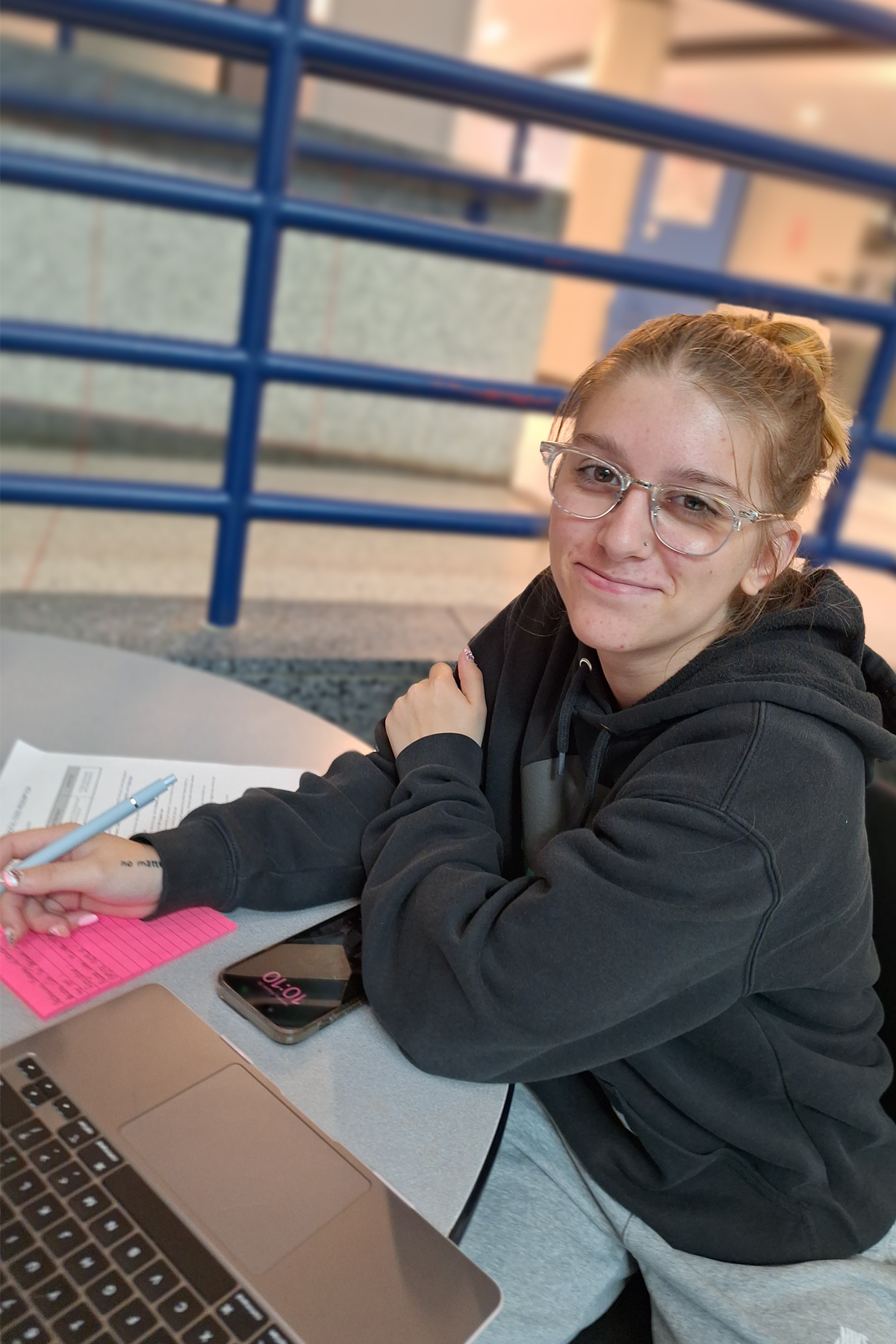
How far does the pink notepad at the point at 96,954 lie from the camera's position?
26.5 inches

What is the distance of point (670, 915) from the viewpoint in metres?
0.69

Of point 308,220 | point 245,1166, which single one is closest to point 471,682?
point 245,1166

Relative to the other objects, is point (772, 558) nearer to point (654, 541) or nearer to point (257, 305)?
point (654, 541)

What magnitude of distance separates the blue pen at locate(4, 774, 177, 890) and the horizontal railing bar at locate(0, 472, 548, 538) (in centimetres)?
108

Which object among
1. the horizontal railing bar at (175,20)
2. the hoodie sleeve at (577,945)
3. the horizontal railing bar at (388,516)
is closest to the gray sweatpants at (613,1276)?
the hoodie sleeve at (577,945)

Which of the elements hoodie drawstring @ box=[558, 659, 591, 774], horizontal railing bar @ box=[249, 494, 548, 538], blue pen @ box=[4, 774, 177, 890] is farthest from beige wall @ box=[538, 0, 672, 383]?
blue pen @ box=[4, 774, 177, 890]

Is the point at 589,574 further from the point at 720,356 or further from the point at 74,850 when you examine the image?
the point at 74,850

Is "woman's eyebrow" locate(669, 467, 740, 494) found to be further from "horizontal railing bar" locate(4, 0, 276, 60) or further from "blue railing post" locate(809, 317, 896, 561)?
"blue railing post" locate(809, 317, 896, 561)

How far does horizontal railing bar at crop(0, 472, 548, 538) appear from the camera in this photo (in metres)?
1.76

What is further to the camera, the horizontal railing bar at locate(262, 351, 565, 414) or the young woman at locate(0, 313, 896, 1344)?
the horizontal railing bar at locate(262, 351, 565, 414)

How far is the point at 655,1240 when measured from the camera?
0.80m

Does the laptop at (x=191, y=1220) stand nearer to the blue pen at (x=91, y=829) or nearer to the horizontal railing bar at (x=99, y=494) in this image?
the blue pen at (x=91, y=829)

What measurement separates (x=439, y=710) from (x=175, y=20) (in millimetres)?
1313

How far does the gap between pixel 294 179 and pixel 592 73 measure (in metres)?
5.83
